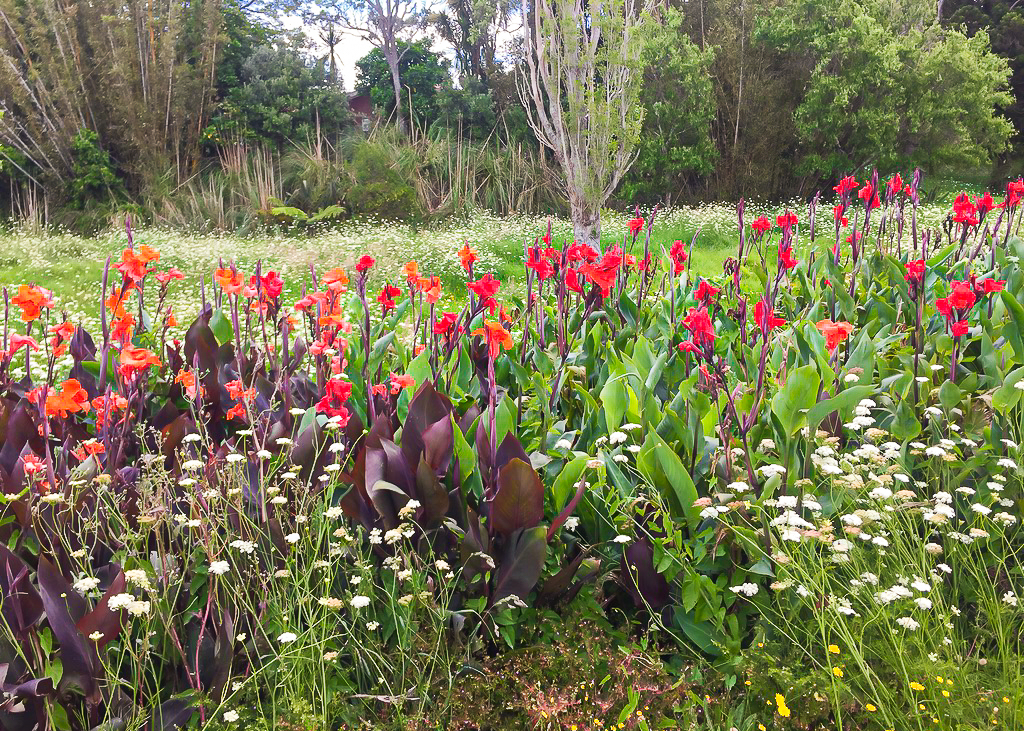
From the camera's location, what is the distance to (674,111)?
13.7 meters

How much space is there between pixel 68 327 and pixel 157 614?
1328 mm

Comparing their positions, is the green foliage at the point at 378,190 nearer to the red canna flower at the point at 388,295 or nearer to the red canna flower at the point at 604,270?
the red canna flower at the point at 388,295

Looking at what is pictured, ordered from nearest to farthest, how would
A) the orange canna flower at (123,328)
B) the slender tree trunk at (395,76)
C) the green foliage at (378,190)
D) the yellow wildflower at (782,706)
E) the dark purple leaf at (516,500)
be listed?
the yellow wildflower at (782,706)
the dark purple leaf at (516,500)
the orange canna flower at (123,328)
the green foliage at (378,190)
the slender tree trunk at (395,76)

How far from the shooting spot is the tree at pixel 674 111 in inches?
526

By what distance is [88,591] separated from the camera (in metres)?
1.68

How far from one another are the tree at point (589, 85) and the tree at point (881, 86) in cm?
612

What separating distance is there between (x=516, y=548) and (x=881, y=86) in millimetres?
14400

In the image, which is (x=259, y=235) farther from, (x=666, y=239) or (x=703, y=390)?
(x=703, y=390)

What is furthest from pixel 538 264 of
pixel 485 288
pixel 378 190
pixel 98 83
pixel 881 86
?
pixel 98 83

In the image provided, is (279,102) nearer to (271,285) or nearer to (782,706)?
(271,285)

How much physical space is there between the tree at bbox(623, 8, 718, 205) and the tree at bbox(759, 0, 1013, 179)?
57.3 inches

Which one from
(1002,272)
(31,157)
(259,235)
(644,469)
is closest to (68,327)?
(644,469)

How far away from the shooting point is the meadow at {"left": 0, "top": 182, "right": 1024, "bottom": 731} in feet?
5.19

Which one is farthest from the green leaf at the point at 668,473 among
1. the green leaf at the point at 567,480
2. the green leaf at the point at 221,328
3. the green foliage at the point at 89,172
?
the green foliage at the point at 89,172
